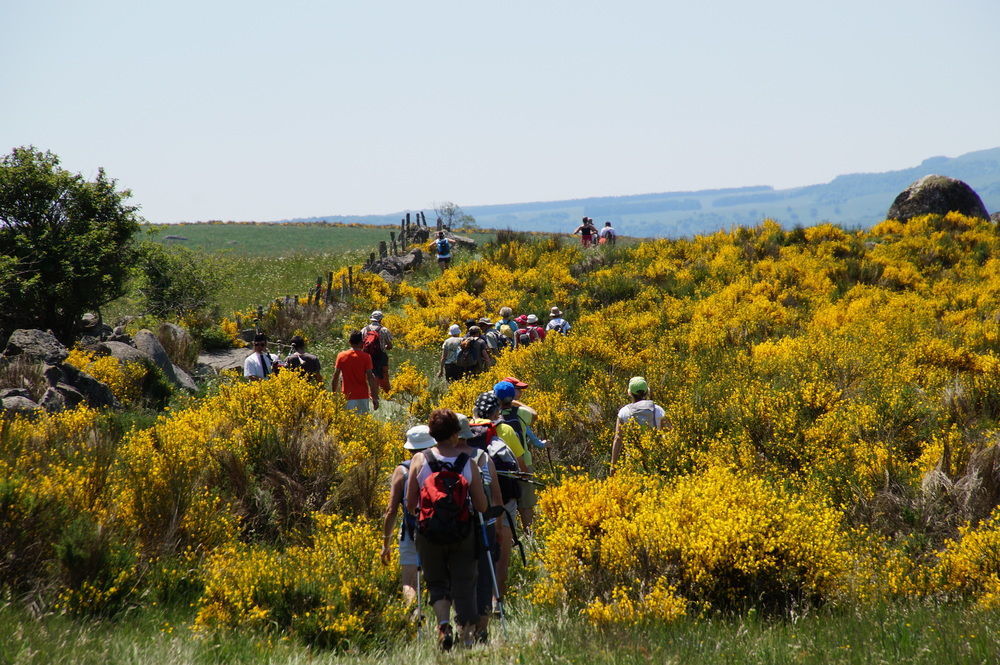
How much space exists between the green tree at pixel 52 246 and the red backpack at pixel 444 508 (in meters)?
13.2

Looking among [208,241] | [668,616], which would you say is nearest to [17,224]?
[668,616]

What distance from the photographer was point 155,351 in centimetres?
1411

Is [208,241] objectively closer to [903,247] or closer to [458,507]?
[903,247]

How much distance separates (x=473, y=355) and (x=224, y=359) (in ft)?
24.8

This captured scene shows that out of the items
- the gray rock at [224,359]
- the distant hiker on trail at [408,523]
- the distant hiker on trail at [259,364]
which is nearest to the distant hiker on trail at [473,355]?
the distant hiker on trail at [259,364]

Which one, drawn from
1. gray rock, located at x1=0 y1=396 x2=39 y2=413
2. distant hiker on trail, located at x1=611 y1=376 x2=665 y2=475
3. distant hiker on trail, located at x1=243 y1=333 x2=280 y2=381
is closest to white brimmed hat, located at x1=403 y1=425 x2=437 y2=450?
distant hiker on trail, located at x1=611 y1=376 x2=665 y2=475

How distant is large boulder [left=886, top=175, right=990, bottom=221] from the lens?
1146 inches

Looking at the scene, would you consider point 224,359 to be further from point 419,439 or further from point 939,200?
point 939,200

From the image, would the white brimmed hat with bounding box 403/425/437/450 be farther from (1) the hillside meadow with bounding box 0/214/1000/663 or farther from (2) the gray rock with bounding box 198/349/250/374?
(2) the gray rock with bounding box 198/349/250/374

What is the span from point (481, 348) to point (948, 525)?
27.5ft

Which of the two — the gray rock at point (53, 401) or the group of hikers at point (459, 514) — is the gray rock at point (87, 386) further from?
the group of hikers at point (459, 514)

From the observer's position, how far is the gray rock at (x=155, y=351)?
1398 cm

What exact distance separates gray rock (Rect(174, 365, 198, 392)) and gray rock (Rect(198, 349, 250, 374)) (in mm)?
1533

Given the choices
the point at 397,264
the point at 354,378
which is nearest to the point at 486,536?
the point at 354,378
